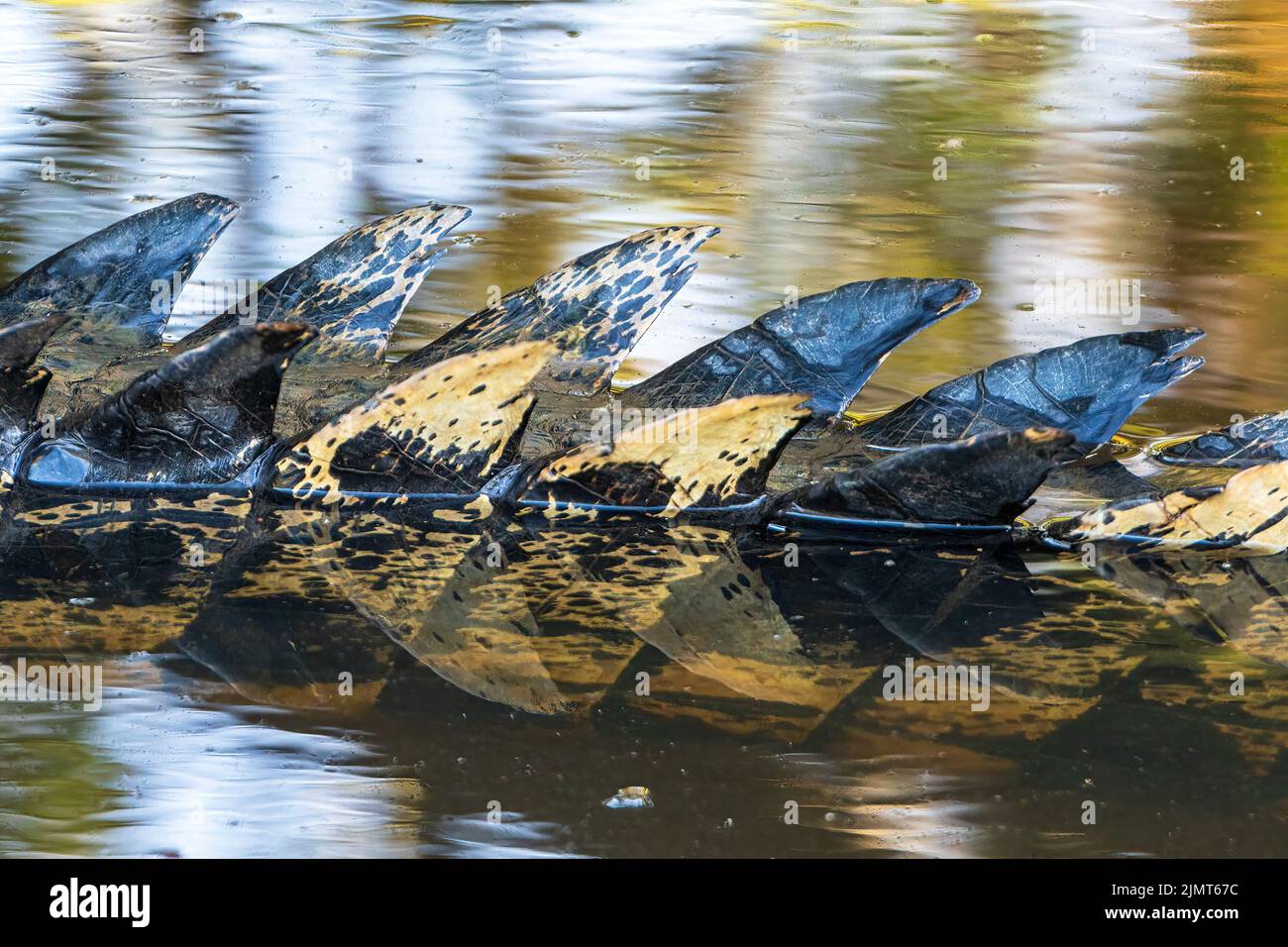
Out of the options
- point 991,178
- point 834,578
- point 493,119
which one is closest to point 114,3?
point 493,119

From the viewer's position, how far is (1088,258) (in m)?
5.86

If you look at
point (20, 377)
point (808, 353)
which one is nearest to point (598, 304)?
point (808, 353)

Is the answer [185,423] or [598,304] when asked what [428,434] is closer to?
[185,423]

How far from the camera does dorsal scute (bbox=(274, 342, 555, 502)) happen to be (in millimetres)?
3012

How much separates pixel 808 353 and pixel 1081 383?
59 cm

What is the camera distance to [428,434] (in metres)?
3.15

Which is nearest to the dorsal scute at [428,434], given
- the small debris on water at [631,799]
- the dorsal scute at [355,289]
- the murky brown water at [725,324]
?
the murky brown water at [725,324]

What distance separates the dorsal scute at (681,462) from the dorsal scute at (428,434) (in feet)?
0.46

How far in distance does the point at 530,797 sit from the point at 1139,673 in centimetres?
114

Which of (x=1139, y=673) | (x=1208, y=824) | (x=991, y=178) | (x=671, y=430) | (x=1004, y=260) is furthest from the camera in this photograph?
(x=991, y=178)

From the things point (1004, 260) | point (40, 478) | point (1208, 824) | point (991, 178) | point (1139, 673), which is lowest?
point (1208, 824)

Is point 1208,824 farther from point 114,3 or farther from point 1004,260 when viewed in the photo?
point 114,3

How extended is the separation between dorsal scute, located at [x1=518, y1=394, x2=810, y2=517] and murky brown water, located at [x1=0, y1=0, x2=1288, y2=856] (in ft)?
0.56

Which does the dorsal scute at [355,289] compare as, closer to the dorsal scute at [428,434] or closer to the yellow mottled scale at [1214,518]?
the dorsal scute at [428,434]
